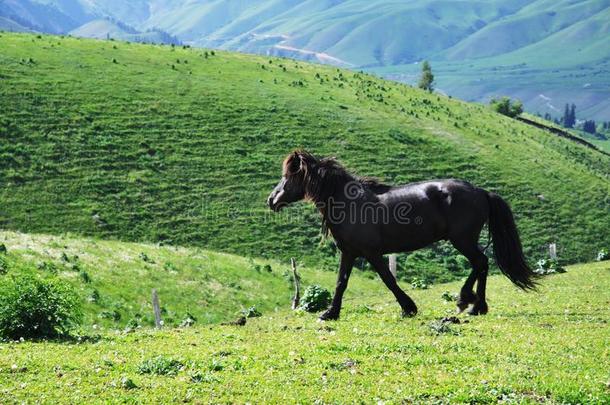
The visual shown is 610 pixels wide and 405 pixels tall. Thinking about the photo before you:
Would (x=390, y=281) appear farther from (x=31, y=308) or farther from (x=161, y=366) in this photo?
(x=31, y=308)

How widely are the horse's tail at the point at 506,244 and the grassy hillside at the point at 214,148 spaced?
27.8m

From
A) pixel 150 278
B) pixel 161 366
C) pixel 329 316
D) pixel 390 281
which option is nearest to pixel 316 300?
pixel 329 316

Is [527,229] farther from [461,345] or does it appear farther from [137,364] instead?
[137,364]

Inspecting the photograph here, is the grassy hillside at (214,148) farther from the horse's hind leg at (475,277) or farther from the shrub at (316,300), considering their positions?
the horse's hind leg at (475,277)

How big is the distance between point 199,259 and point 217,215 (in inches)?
444

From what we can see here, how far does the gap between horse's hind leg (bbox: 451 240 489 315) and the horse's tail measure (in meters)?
0.51

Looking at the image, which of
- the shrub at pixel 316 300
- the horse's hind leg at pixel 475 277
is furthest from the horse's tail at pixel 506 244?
the shrub at pixel 316 300

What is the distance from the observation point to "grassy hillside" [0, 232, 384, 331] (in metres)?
28.0

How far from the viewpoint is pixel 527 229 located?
51844 millimetres

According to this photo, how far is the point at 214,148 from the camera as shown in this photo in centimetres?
5781

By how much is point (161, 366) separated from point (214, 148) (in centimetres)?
4739

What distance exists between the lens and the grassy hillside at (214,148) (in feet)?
153

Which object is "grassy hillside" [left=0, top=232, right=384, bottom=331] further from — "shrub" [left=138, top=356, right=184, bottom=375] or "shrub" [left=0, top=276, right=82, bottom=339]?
"shrub" [left=138, top=356, right=184, bottom=375]

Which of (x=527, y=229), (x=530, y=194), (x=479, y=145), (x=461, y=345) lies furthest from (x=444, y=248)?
(x=461, y=345)
